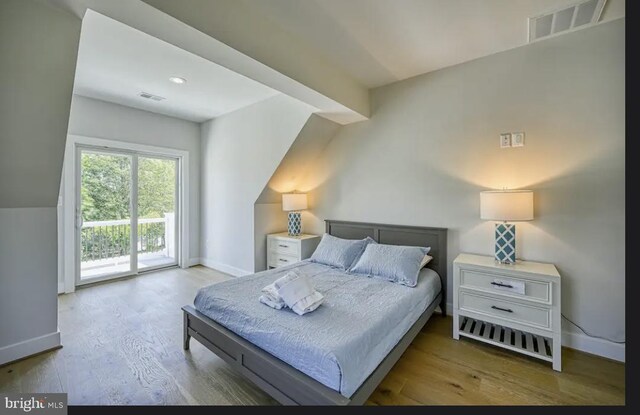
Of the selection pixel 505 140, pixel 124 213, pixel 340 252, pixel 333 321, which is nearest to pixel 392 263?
pixel 340 252

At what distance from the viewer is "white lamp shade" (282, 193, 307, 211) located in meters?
3.96

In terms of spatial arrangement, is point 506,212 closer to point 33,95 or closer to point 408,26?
point 408,26

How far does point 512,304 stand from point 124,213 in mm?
5121

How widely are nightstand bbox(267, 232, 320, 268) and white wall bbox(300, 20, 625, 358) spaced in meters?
1.09

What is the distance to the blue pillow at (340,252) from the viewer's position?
9.95 ft

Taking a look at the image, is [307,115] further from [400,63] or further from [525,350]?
[525,350]

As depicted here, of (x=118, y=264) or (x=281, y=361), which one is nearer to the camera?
(x=281, y=361)

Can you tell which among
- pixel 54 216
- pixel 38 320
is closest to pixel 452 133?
pixel 54 216

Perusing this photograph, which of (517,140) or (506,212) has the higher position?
(517,140)

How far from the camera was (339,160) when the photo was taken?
3.80m

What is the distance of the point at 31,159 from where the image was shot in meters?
2.02

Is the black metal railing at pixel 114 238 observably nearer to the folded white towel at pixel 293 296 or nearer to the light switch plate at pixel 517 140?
the folded white towel at pixel 293 296

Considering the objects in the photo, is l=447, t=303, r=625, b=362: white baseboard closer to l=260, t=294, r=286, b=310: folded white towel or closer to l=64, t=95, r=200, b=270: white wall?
l=260, t=294, r=286, b=310: folded white towel

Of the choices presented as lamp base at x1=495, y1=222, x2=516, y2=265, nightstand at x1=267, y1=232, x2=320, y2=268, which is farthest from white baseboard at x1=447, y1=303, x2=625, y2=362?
nightstand at x1=267, y1=232, x2=320, y2=268
